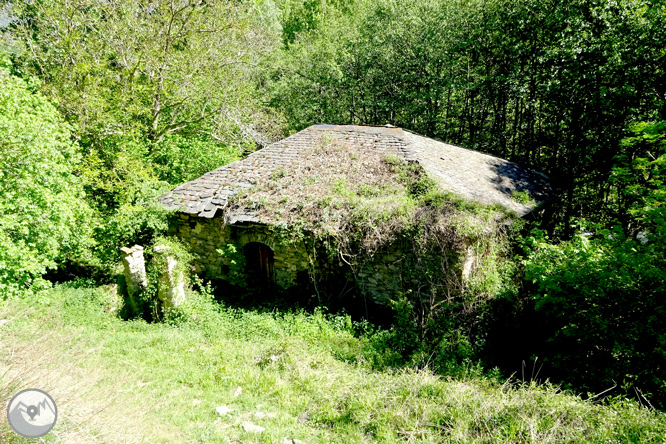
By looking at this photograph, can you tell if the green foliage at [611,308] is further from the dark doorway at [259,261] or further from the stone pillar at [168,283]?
the stone pillar at [168,283]

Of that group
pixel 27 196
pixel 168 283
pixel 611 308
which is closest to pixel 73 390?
pixel 168 283

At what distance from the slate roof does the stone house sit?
0.10 feet

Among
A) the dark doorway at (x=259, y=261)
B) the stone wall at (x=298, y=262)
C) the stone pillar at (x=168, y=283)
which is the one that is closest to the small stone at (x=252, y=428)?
Result: the stone wall at (x=298, y=262)

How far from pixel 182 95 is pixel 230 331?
9783 millimetres

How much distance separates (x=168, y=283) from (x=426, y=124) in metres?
14.8

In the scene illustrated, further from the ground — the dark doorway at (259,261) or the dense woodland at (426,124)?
the dense woodland at (426,124)

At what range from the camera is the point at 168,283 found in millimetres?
8328

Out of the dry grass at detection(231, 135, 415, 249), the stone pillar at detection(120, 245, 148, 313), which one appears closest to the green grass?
the stone pillar at detection(120, 245, 148, 313)

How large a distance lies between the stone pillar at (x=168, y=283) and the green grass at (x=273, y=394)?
0.85 meters

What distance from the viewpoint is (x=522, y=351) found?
735 cm

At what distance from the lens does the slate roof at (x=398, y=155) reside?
9.20 m

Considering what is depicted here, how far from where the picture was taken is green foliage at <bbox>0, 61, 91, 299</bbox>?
7008 millimetres

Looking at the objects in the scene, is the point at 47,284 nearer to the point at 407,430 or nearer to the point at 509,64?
the point at 407,430

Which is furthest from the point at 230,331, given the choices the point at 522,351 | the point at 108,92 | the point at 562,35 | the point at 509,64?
the point at 509,64
